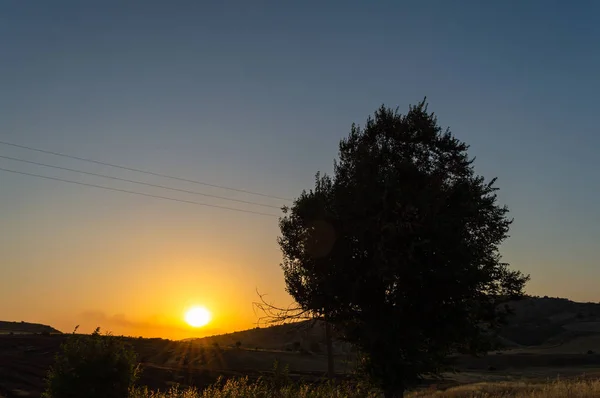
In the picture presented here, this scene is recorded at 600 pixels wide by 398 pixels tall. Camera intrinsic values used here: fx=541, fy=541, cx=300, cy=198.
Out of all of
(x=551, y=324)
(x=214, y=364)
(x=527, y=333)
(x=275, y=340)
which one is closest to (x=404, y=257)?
(x=214, y=364)

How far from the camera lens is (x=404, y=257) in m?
17.8

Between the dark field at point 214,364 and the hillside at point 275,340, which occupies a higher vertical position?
the hillside at point 275,340

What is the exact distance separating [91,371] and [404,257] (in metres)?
9.98

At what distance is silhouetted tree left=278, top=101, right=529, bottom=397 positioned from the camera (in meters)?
17.8

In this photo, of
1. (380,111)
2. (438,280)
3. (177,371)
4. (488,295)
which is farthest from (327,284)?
(177,371)

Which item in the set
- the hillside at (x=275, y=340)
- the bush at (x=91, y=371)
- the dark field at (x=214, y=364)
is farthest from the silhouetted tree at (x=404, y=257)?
the hillside at (x=275, y=340)

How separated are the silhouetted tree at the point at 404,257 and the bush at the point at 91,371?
23.2ft

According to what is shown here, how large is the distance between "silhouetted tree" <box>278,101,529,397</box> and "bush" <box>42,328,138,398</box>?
7068 mm

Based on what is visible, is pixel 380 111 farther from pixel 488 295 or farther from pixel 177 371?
pixel 177 371

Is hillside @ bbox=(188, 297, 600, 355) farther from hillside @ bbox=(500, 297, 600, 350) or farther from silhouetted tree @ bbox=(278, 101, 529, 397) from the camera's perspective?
silhouetted tree @ bbox=(278, 101, 529, 397)

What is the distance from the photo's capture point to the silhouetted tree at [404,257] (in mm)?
17812

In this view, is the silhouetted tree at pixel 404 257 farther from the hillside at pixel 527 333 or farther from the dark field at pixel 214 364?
the hillside at pixel 527 333

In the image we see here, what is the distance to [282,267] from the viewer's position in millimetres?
20609

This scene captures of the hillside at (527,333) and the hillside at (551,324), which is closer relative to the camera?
the hillside at (527,333)
